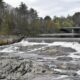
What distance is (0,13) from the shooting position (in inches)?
2062

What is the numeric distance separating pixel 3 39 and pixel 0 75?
69.7 feet

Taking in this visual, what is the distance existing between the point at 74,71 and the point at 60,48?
12263 millimetres

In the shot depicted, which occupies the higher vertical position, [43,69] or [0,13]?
[0,13]

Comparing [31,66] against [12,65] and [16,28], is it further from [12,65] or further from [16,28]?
[16,28]

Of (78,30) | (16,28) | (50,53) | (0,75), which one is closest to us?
(0,75)

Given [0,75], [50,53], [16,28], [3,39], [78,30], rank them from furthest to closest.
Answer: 1. [78,30]
2. [16,28]
3. [3,39]
4. [50,53]
5. [0,75]

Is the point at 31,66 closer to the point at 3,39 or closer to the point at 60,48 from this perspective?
the point at 60,48

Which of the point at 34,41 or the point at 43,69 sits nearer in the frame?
the point at 43,69

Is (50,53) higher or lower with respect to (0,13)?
lower

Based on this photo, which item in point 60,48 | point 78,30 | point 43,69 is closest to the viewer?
point 43,69

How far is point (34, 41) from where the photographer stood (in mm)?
34781

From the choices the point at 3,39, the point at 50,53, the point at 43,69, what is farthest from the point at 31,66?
the point at 3,39

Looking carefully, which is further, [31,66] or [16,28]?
[16,28]

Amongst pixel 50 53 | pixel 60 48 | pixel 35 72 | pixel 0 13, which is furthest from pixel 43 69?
pixel 0 13
